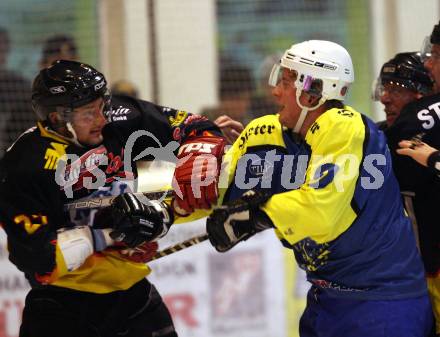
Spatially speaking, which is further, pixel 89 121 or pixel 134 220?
pixel 89 121

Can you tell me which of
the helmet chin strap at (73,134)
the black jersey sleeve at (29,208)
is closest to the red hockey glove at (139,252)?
the black jersey sleeve at (29,208)

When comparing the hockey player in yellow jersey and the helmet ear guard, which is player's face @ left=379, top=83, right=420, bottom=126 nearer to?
the helmet ear guard

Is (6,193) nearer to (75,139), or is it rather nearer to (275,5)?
(75,139)

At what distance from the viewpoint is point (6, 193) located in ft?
11.6

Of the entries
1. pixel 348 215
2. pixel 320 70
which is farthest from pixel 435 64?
pixel 348 215

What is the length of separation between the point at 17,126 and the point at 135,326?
246cm

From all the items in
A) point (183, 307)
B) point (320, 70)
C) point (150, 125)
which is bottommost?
point (183, 307)

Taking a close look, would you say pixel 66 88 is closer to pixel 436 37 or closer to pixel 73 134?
pixel 73 134

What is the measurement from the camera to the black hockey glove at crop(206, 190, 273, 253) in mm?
3172

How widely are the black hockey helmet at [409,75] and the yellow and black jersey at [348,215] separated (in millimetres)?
572

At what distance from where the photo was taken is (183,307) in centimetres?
531

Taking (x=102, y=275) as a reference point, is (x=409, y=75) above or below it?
above

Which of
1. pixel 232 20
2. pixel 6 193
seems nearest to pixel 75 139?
pixel 6 193

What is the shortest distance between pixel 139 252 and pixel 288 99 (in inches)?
34.4
